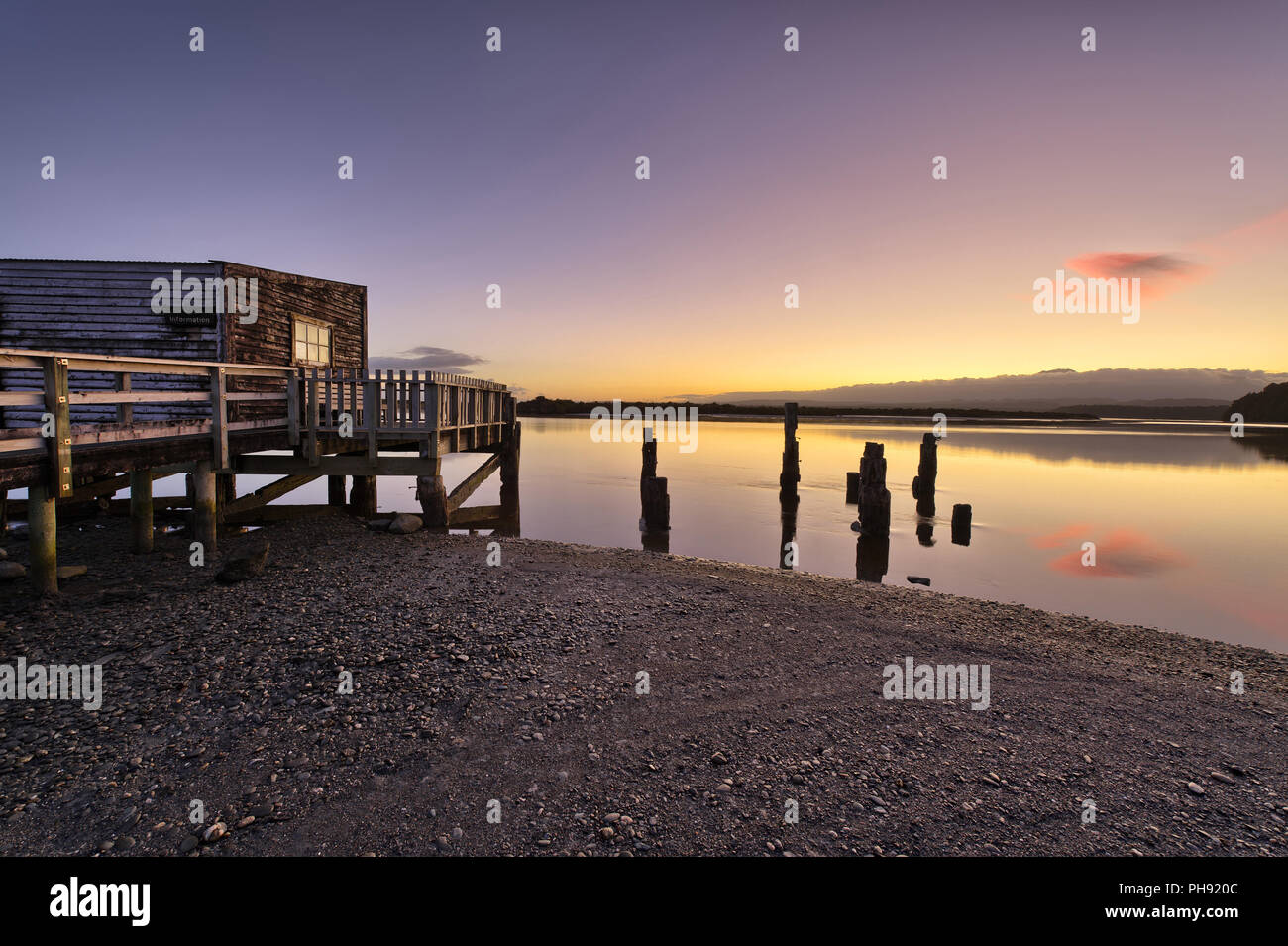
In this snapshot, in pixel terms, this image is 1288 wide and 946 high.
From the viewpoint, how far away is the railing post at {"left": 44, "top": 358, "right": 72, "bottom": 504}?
20.6ft

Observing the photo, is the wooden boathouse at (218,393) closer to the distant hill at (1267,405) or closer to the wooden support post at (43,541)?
the wooden support post at (43,541)

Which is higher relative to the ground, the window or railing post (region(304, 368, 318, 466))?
the window

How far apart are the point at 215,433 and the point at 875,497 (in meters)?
15.3

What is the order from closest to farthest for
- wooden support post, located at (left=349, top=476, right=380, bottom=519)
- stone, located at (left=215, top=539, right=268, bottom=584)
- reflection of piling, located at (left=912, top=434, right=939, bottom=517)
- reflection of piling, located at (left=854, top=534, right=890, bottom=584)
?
stone, located at (left=215, top=539, right=268, bottom=584), reflection of piling, located at (left=854, top=534, right=890, bottom=584), wooden support post, located at (left=349, top=476, right=380, bottom=519), reflection of piling, located at (left=912, top=434, right=939, bottom=517)

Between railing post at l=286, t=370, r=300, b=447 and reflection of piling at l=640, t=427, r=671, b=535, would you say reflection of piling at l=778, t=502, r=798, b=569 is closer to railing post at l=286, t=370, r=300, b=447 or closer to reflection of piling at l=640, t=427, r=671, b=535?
reflection of piling at l=640, t=427, r=671, b=535

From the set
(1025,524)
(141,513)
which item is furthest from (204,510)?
(1025,524)

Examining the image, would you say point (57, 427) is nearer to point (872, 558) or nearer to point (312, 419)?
point (312, 419)

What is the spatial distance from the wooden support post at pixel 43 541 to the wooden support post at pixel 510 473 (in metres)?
11.9

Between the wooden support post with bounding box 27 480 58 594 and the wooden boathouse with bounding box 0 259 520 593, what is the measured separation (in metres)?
0.01

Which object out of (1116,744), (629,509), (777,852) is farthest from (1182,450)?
(777,852)

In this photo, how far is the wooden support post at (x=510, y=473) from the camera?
19.0m

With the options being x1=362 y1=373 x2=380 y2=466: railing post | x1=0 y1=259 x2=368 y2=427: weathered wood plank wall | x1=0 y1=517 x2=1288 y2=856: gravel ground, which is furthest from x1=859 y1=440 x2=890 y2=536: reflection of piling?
x1=0 y1=259 x2=368 y2=427: weathered wood plank wall

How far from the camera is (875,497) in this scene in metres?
16.1
